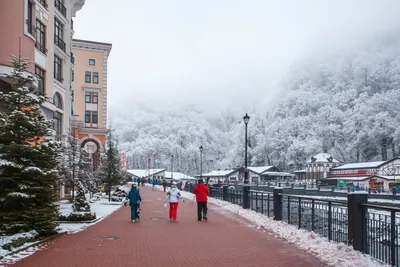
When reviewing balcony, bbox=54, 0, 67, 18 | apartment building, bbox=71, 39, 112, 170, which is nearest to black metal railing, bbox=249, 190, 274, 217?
balcony, bbox=54, 0, 67, 18

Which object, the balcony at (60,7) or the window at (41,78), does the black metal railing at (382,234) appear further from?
the balcony at (60,7)

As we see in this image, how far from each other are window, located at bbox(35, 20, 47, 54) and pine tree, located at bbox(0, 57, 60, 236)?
12.4m

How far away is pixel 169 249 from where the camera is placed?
10.2 meters

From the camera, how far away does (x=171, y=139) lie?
163m

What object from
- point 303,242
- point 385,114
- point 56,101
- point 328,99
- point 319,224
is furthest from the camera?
point 328,99

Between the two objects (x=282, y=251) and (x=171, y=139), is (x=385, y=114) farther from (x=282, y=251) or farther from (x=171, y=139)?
(x=171, y=139)

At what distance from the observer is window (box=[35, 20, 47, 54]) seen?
76.1 feet

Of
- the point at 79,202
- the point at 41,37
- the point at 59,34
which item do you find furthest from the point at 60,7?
the point at 79,202

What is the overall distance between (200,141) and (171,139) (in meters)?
15.8

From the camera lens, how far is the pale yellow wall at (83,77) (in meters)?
54.4

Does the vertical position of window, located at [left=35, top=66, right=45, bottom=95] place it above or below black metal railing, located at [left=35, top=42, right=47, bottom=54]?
below

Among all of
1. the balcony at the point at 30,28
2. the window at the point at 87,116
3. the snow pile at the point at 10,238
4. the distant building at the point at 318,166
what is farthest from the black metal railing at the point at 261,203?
the distant building at the point at 318,166

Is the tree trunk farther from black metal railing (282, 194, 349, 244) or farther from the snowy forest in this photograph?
black metal railing (282, 194, 349, 244)

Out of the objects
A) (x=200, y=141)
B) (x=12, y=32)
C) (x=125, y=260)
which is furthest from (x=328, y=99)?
(x=125, y=260)
